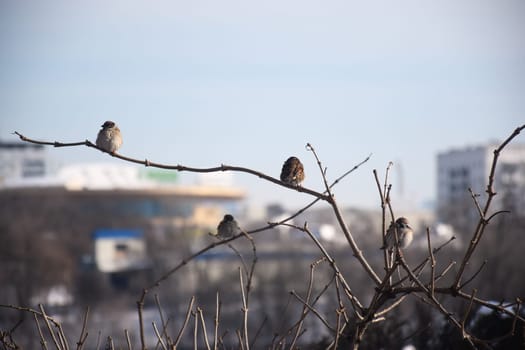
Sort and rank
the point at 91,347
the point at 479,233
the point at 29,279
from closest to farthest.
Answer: the point at 479,233 → the point at 91,347 → the point at 29,279

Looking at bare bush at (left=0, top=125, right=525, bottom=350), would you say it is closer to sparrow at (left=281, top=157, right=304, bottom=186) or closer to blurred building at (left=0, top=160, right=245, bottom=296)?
sparrow at (left=281, top=157, right=304, bottom=186)

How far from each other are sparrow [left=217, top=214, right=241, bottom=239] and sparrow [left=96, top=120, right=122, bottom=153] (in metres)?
0.62

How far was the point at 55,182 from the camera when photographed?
69625 millimetres

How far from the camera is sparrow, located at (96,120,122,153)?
4.72m

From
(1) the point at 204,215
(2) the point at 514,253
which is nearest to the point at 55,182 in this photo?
(1) the point at 204,215

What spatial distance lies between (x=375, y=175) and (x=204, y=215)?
88.1 metres

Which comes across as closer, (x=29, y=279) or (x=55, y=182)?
(x=29, y=279)

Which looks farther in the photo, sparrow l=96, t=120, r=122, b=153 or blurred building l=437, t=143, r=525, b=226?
blurred building l=437, t=143, r=525, b=226

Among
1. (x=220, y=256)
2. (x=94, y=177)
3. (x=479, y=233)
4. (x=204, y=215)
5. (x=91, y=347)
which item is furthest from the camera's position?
(x=204, y=215)

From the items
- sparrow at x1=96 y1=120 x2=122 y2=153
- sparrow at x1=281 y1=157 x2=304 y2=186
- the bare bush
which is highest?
sparrow at x1=96 y1=120 x2=122 y2=153

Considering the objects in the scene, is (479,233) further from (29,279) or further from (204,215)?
(204,215)

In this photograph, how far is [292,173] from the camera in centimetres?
430

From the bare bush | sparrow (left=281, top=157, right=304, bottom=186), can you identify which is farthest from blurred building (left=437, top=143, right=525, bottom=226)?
sparrow (left=281, top=157, right=304, bottom=186)

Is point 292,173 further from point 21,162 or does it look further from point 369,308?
point 21,162
